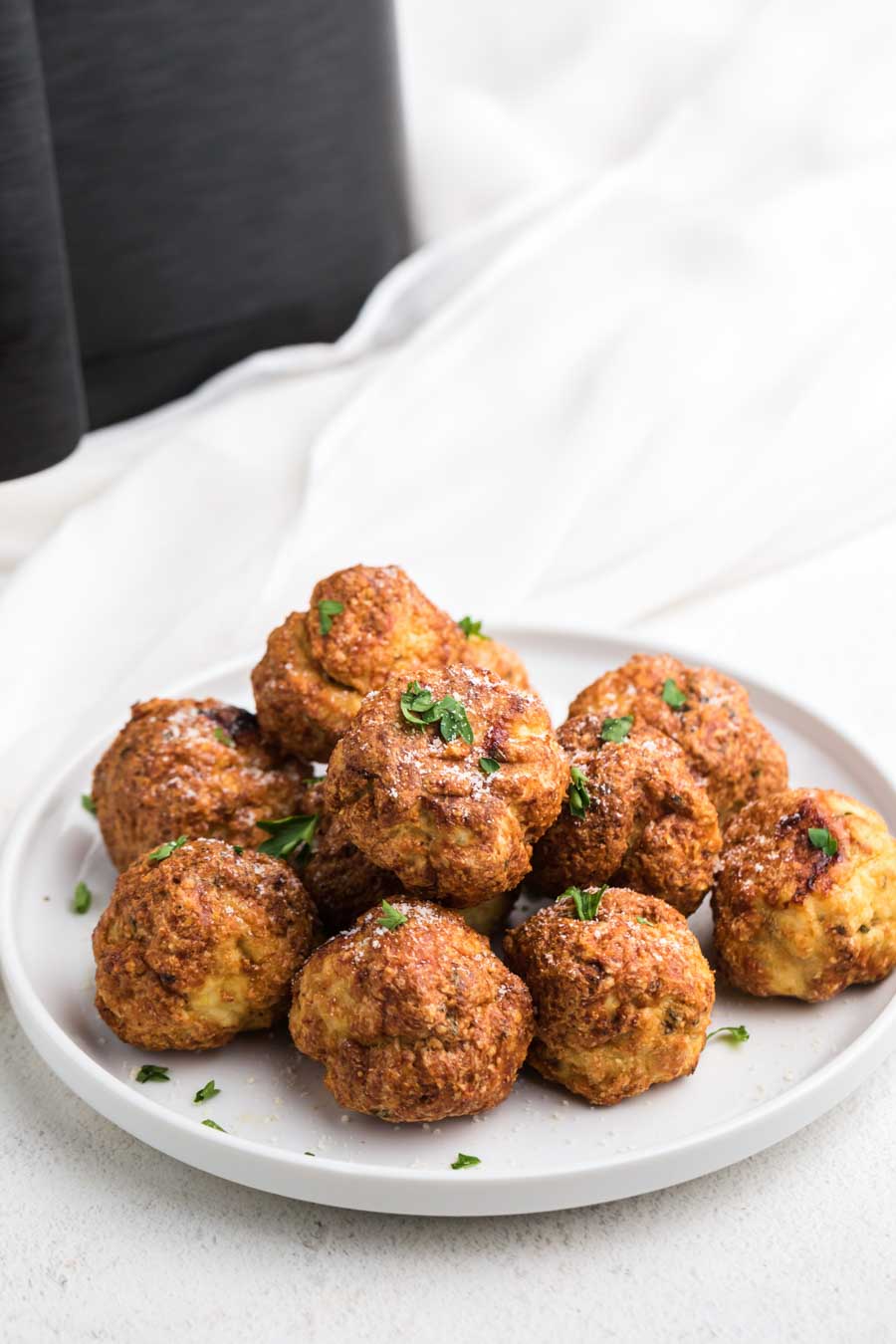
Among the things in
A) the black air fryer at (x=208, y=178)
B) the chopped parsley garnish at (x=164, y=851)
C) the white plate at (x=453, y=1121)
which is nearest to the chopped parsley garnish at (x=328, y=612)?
the chopped parsley garnish at (x=164, y=851)

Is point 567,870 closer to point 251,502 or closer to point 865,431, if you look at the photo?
point 251,502

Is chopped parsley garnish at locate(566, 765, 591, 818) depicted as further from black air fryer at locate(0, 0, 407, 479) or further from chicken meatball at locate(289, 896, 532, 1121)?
black air fryer at locate(0, 0, 407, 479)

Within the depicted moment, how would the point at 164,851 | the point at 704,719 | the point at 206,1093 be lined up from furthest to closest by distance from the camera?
1. the point at 704,719
2. the point at 164,851
3. the point at 206,1093

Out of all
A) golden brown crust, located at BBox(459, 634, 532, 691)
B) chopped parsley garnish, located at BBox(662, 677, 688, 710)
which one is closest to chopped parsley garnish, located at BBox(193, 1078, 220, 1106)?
golden brown crust, located at BBox(459, 634, 532, 691)

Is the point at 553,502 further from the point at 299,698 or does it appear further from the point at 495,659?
the point at 299,698

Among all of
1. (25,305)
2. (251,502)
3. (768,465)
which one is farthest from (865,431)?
(25,305)

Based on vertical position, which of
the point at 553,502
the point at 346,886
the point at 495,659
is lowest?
the point at 553,502

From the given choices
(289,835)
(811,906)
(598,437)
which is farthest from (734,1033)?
(598,437)

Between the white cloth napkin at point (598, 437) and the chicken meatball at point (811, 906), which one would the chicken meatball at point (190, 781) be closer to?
the white cloth napkin at point (598, 437)
